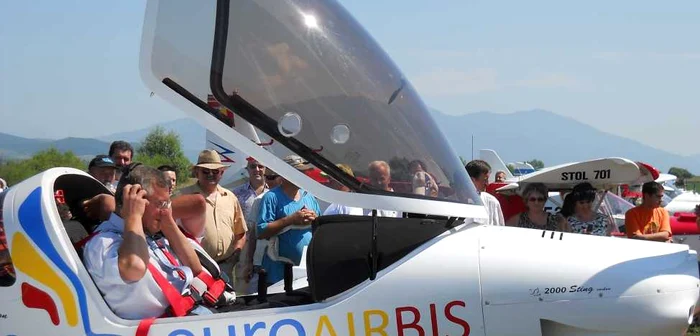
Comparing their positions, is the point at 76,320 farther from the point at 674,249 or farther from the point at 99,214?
the point at 674,249

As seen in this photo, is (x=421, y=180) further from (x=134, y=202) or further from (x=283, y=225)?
(x=283, y=225)

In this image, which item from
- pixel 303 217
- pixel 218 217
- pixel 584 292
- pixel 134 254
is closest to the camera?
pixel 584 292

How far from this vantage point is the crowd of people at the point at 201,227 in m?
3.61

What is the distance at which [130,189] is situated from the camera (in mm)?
3664

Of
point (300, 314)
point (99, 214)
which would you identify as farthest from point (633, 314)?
point (99, 214)

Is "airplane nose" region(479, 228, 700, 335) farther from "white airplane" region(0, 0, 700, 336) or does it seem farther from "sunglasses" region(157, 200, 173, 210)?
"sunglasses" region(157, 200, 173, 210)

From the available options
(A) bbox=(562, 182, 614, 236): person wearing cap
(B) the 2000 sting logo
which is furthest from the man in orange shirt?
(B) the 2000 sting logo

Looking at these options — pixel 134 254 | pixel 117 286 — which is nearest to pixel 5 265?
pixel 117 286

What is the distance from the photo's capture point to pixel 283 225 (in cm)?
601

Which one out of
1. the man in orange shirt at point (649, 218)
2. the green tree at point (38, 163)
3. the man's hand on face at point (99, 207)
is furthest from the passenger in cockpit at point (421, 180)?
the green tree at point (38, 163)

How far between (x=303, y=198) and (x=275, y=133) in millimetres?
2923

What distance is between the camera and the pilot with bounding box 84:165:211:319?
354cm

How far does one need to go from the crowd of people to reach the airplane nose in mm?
513

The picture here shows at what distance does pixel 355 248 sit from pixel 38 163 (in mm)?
31379
